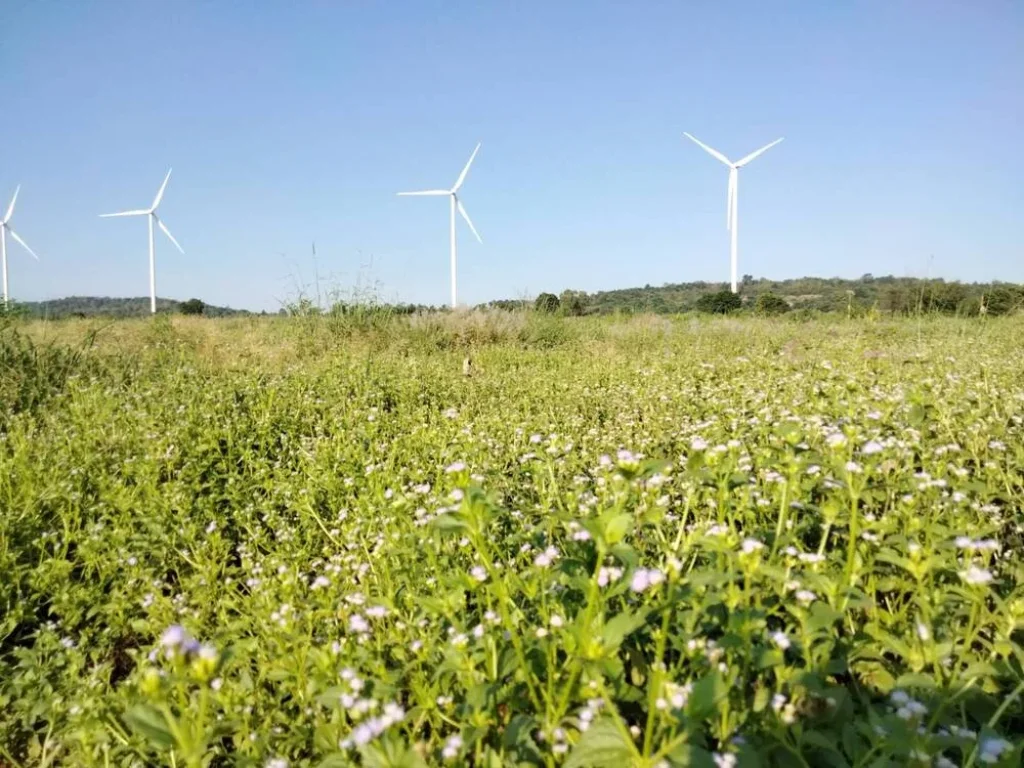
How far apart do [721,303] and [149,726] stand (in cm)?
1944

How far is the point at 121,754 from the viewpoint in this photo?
1841mm

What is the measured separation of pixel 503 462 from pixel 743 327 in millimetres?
9360

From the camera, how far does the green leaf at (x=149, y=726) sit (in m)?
1.08

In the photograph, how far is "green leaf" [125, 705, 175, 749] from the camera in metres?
1.08

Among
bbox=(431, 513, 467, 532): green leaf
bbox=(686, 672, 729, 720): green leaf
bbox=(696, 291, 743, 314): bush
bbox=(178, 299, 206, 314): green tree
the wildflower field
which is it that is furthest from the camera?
bbox=(178, 299, 206, 314): green tree

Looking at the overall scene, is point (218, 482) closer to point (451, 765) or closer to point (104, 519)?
point (104, 519)

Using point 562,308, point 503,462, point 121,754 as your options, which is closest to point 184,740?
point 121,754

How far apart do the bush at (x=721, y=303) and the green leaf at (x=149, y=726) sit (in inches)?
716

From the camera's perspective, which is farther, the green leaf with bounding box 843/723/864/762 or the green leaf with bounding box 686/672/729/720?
the green leaf with bounding box 843/723/864/762

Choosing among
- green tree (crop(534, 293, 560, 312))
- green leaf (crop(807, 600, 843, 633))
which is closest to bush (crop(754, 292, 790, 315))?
green tree (crop(534, 293, 560, 312))

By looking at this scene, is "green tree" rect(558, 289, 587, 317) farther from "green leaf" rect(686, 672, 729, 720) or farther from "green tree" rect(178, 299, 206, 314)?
"green tree" rect(178, 299, 206, 314)

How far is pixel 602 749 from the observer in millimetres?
1134

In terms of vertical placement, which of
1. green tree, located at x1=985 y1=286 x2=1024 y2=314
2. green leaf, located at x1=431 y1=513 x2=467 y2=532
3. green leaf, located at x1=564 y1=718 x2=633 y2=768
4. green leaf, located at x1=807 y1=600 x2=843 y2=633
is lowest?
green leaf, located at x1=564 y1=718 x2=633 y2=768

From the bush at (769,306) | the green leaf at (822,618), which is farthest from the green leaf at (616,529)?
the bush at (769,306)
